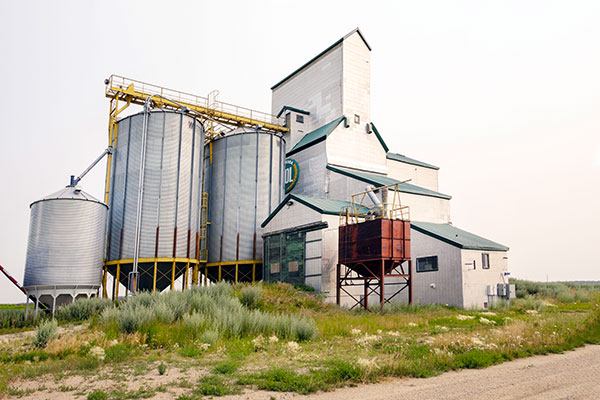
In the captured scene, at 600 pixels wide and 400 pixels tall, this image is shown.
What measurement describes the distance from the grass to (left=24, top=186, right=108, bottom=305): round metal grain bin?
9519 mm

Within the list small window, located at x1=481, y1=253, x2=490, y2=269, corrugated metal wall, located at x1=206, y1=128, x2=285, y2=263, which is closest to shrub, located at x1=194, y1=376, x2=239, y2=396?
small window, located at x1=481, y1=253, x2=490, y2=269

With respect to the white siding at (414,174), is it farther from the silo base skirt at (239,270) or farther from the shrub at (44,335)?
the shrub at (44,335)

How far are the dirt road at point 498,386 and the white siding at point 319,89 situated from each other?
33.1 m

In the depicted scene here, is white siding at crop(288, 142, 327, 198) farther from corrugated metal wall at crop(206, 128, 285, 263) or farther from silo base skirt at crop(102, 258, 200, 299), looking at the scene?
silo base skirt at crop(102, 258, 200, 299)

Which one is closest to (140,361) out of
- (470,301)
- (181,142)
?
(470,301)

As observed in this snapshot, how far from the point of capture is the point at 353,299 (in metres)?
28.7

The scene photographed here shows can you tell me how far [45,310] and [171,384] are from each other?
67.0ft

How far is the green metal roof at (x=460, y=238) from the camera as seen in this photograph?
2784 centimetres

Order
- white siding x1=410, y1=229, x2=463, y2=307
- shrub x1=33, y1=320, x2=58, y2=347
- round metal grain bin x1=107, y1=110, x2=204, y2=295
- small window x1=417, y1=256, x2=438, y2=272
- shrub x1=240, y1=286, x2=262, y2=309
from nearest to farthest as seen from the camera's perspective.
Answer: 1. shrub x1=33, y1=320, x2=58, y2=347
2. shrub x1=240, y1=286, x2=262, y2=309
3. white siding x1=410, y1=229, x2=463, y2=307
4. small window x1=417, y1=256, x2=438, y2=272
5. round metal grain bin x1=107, y1=110, x2=204, y2=295

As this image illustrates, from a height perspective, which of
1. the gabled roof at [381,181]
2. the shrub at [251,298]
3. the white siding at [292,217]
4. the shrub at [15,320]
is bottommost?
the shrub at [15,320]

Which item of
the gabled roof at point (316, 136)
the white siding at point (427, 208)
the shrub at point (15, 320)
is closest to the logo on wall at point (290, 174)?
the gabled roof at point (316, 136)

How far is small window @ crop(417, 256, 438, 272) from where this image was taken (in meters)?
29.0

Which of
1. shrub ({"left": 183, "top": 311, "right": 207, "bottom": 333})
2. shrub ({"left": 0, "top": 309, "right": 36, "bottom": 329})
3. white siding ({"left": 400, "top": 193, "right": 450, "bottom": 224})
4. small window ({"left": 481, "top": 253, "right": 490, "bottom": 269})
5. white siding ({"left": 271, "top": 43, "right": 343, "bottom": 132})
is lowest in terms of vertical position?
shrub ({"left": 0, "top": 309, "right": 36, "bottom": 329})

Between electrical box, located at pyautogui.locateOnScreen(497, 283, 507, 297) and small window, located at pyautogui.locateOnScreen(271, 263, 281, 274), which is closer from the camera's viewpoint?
electrical box, located at pyautogui.locateOnScreen(497, 283, 507, 297)
